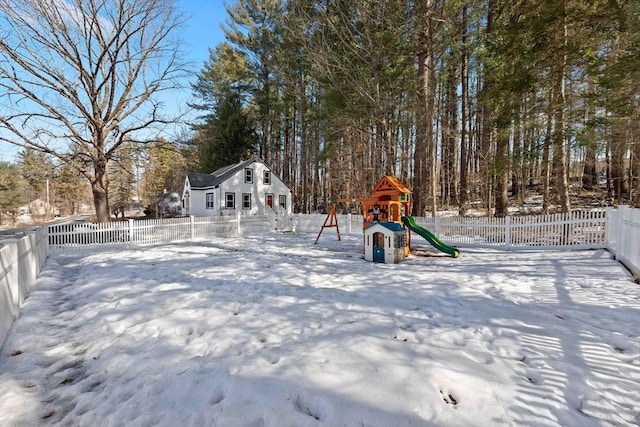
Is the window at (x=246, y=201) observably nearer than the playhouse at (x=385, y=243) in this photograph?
No

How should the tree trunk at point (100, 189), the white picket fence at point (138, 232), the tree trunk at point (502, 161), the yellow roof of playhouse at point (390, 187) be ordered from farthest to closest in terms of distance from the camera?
the tree trunk at point (100, 189) < the tree trunk at point (502, 161) < the white picket fence at point (138, 232) < the yellow roof of playhouse at point (390, 187)

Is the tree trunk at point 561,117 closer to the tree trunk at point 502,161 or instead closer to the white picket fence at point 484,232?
the white picket fence at point 484,232

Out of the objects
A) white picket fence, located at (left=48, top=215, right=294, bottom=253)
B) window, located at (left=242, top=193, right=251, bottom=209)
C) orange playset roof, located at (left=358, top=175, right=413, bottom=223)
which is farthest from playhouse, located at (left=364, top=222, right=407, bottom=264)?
window, located at (left=242, top=193, right=251, bottom=209)

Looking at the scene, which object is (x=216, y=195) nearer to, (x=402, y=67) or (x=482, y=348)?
(x=402, y=67)

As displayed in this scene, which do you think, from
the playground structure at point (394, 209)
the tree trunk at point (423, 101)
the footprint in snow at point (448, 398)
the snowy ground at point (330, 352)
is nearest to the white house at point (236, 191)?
the tree trunk at point (423, 101)

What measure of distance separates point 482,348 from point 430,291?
1861mm

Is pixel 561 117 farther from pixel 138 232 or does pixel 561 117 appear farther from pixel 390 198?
pixel 138 232

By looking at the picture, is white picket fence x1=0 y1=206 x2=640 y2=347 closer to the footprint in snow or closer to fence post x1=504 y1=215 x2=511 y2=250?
fence post x1=504 y1=215 x2=511 y2=250

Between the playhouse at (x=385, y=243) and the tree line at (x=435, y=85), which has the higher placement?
the tree line at (x=435, y=85)

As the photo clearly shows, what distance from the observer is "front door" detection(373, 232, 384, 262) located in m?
7.62

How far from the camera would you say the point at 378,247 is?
7676 mm

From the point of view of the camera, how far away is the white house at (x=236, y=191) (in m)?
22.2

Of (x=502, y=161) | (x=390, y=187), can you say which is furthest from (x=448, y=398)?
(x=502, y=161)

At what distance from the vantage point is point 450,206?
2222 centimetres
